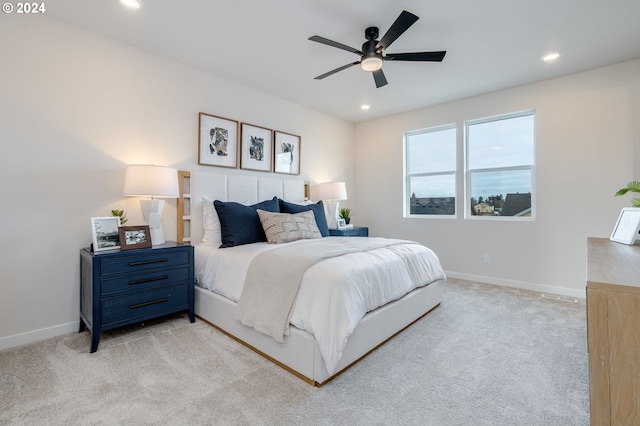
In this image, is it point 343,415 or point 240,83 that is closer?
point 343,415

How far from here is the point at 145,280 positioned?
2.42 meters

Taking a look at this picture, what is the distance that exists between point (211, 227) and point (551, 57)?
402cm

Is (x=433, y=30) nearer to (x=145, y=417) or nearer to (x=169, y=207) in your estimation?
(x=169, y=207)

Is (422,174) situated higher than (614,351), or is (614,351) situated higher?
(422,174)

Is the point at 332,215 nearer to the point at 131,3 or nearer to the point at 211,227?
the point at 211,227

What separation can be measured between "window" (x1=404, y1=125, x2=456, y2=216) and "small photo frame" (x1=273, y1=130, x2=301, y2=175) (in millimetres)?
1927

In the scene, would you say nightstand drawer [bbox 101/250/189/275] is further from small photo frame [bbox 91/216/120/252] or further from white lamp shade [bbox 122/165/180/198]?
white lamp shade [bbox 122/165/180/198]

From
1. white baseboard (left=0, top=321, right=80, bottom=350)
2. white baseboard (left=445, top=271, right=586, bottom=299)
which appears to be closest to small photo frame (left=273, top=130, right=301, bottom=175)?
white baseboard (left=0, top=321, right=80, bottom=350)

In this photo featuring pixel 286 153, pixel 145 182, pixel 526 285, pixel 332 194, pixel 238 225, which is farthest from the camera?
pixel 332 194

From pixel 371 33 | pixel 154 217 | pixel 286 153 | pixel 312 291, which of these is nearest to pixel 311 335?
pixel 312 291

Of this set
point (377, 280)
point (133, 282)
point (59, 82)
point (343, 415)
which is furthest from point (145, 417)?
point (59, 82)

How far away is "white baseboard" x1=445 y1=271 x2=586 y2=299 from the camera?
3.47 meters

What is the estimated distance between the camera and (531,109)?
3.72 m

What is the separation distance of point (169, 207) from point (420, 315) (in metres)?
2.80
